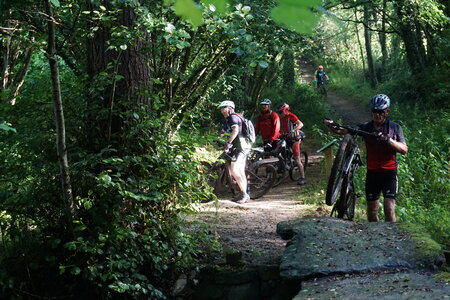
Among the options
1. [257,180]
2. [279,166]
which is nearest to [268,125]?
[279,166]

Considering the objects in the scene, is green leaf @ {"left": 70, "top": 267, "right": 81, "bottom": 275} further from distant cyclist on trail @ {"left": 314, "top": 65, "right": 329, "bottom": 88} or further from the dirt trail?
distant cyclist on trail @ {"left": 314, "top": 65, "right": 329, "bottom": 88}

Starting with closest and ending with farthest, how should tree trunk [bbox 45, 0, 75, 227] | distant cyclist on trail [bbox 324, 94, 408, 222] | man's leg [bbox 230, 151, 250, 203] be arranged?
tree trunk [bbox 45, 0, 75, 227] → distant cyclist on trail [bbox 324, 94, 408, 222] → man's leg [bbox 230, 151, 250, 203]

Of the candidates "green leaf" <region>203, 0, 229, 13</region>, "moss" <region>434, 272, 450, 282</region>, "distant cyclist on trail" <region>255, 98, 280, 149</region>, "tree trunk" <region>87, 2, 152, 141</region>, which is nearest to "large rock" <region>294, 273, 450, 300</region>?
"moss" <region>434, 272, 450, 282</region>

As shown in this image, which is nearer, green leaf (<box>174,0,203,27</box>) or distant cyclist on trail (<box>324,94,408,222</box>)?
green leaf (<box>174,0,203,27</box>)

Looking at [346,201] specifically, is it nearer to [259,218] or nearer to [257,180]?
[259,218]

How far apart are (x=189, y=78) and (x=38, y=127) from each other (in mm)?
2971

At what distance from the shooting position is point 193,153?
231 inches

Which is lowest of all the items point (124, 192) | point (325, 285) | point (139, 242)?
point (325, 285)

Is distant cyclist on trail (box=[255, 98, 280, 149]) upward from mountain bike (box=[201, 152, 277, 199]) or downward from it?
upward

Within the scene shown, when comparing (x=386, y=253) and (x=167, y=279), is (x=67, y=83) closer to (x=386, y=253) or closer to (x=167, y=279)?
(x=167, y=279)

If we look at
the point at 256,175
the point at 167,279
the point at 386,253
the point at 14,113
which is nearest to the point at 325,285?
the point at 386,253

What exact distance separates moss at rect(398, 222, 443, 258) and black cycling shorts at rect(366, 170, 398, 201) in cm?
38

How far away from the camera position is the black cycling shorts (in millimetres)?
6117

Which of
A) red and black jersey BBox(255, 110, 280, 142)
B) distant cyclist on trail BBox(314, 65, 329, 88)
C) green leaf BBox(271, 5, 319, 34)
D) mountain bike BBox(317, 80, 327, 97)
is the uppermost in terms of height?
distant cyclist on trail BBox(314, 65, 329, 88)
